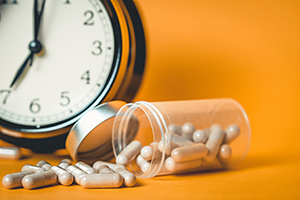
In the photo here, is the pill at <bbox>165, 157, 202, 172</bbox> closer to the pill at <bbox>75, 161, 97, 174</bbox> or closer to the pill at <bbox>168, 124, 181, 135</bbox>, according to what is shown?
the pill at <bbox>168, 124, 181, 135</bbox>

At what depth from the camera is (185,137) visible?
1305mm

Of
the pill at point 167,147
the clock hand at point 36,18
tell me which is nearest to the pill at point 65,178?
the pill at point 167,147

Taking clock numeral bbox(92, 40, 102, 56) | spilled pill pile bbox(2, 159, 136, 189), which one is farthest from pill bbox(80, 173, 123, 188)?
clock numeral bbox(92, 40, 102, 56)

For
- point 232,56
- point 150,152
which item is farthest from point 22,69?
point 232,56

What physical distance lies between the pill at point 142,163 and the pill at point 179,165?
6cm

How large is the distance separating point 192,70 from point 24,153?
80 centimetres

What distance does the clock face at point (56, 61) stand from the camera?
1.42 meters

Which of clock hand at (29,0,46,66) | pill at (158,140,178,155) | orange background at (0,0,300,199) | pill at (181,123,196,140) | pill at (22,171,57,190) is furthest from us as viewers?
orange background at (0,0,300,199)

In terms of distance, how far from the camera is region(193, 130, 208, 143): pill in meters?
1.29

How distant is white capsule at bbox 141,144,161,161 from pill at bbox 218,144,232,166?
203 millimetres

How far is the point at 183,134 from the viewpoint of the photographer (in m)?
1.31

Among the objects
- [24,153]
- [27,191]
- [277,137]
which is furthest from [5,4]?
[277,137]

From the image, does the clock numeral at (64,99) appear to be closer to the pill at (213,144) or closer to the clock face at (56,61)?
the clock face at (56,61)

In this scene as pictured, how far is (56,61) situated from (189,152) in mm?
548
